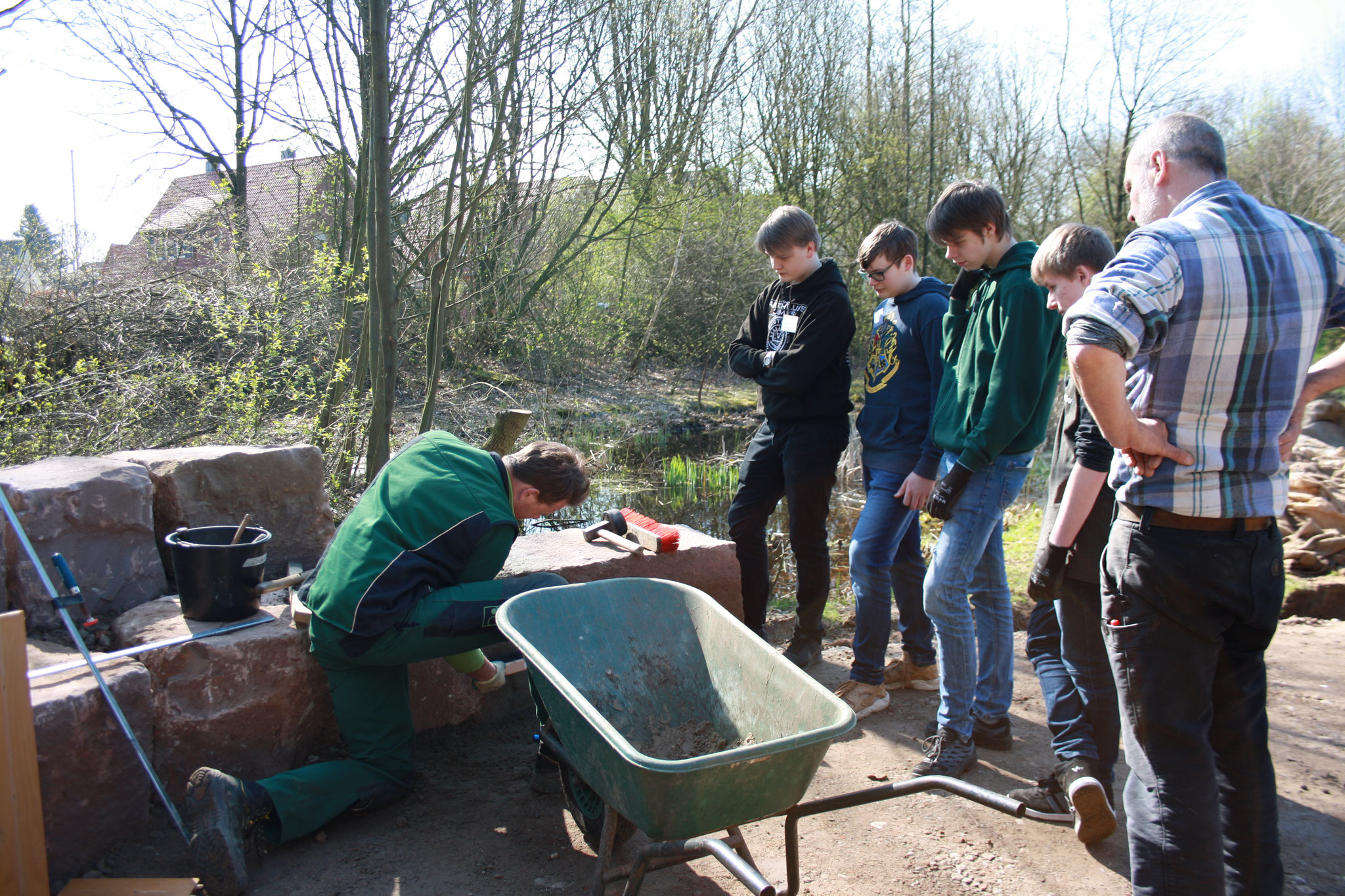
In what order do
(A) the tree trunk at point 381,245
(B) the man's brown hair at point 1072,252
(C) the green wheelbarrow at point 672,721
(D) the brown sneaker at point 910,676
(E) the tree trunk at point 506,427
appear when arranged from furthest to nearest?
(E) the tree trunk at point 506,427, (A) the tree trunk at point 381,245, (D) the brown sneaker at point 910,676, (B) the man's brown hair at point 1072,252, (C) the green wheelbarrow at point 672,721

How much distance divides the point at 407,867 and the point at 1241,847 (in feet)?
6.81

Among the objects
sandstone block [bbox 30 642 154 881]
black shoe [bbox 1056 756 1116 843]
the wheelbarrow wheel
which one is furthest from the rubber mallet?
black shoe [bbox 1056 756 1116 843]

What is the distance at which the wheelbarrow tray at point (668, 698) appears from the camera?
167 cm

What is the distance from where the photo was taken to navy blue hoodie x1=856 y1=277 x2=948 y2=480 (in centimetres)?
303

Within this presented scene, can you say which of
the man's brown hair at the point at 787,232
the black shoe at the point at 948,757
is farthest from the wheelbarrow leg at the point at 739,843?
the man's brown hair at the point at 787,232

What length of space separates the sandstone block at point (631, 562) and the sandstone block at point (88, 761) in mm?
1293

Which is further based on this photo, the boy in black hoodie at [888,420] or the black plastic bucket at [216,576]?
the boy in black hoodie at [888,420]

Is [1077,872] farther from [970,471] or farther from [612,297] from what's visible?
[612,297]

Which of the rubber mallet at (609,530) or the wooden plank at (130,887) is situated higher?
the rubber mallet at (609,530)

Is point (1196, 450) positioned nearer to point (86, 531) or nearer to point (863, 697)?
point (863, 697)

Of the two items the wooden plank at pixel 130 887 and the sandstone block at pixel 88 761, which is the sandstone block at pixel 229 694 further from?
the wooden plank at pixel 130 887

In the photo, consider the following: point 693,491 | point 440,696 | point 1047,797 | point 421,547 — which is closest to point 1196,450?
point 1047,797

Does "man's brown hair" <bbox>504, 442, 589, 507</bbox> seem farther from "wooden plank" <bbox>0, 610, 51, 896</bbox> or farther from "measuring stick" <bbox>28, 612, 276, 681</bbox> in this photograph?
"wooden plank" <bbox>0, 610, 51, 896</bbox>

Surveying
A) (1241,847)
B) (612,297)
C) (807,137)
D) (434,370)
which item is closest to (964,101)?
(807,137)
